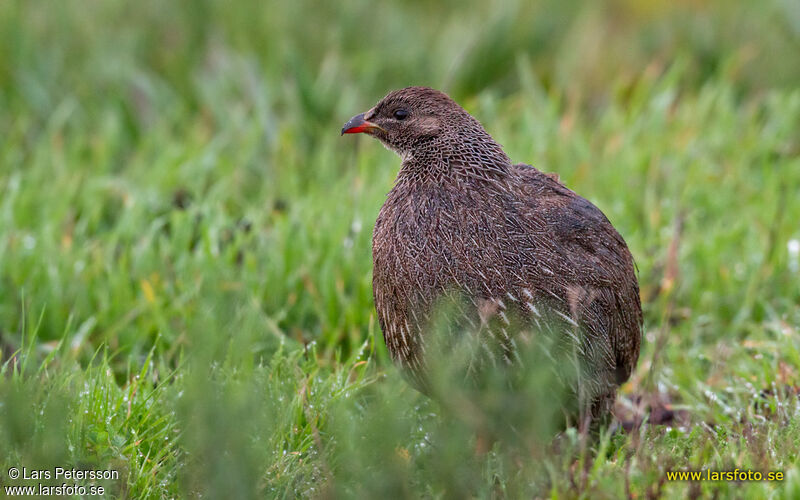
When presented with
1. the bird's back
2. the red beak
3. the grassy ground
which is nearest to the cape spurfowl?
the bird's back

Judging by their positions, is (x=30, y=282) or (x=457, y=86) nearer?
(x=30, y=282)

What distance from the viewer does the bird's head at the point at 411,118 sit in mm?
3838

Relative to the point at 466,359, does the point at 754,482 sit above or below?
below

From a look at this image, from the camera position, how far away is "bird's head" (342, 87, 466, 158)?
384 cm

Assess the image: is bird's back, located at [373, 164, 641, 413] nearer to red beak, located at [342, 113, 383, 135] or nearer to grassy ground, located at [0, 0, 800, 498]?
grassy ground, located at [0, 0, 800, 498]

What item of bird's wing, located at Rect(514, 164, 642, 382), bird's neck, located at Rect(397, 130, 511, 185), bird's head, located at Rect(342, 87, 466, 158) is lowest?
bird's wing, located at Rect(514, 164, 642, 382)

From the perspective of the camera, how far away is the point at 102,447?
3.20m

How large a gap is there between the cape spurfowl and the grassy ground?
0.89 feet

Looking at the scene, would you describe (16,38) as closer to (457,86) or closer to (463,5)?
(457,86)

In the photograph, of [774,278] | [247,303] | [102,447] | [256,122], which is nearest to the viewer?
[102,447]

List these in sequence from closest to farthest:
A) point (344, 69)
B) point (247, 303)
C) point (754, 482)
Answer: point (754, 482) < point (247, 303) < point (344, 69)

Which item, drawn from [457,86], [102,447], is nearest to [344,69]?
[457,86]

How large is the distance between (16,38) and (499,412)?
5.69 meters

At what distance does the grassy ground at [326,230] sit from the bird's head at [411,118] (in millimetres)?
822
